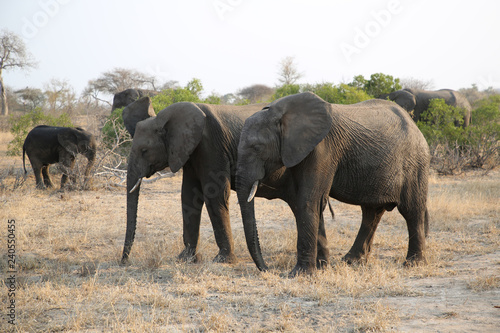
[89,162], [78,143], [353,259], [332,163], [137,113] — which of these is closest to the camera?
[332,163]

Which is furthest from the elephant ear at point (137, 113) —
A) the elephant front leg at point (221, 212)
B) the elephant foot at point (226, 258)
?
the elephant foot at point (226, 258)

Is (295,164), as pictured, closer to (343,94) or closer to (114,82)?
(343,94)

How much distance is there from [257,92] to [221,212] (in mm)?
37757

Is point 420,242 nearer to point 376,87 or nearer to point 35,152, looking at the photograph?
point 35,152

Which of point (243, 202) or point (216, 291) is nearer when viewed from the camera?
point (216, 291)

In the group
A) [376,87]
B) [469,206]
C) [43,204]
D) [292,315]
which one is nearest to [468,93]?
[376,87]

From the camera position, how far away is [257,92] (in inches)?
1719

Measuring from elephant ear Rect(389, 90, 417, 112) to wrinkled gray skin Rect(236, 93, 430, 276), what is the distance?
14.5 metres

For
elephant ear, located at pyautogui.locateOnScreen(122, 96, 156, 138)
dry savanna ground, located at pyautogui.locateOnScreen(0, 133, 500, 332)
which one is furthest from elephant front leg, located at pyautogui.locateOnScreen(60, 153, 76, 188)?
elephant ear, located at pyautogui.locateOnScreen(122, 96, 156, 138)

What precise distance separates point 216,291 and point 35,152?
373 inches

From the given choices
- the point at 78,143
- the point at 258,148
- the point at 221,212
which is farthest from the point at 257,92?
the point at 258,148

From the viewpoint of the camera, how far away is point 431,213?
9.41 meters

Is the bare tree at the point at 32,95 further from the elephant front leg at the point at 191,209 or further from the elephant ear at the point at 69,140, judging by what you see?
the elephant front leg at the point at 191,209

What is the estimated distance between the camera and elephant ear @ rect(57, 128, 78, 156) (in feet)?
41.9
